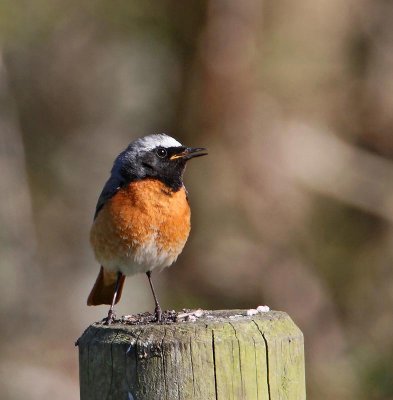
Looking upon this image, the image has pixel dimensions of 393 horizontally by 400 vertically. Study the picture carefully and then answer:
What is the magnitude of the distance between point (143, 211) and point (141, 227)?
0.11m

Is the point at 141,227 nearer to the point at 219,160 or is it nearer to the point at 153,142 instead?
the point at 153,142

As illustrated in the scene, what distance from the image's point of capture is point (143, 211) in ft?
19.8

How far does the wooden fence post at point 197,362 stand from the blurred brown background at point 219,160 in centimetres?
713

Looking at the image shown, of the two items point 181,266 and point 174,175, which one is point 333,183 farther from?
point 174,175

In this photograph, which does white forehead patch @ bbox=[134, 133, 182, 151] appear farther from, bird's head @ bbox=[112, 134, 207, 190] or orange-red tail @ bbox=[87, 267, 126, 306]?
orange-red tail @ bbox=[87, 267, 126, 306]

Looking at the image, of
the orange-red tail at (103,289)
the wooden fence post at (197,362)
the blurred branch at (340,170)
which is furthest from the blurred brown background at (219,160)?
the wooden fence post at (197,362)

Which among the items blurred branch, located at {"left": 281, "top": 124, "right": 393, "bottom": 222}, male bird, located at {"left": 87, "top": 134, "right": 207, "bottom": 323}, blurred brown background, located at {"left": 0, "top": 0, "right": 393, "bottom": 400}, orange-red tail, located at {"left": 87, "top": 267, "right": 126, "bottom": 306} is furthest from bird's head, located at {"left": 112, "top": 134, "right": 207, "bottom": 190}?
blurred branch, located at {"left": 281, "top": 124, "right": 393, "bottom": 222}

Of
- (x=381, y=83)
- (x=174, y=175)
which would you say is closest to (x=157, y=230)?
(x=174, y=175)

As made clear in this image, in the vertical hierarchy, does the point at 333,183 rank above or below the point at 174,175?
above

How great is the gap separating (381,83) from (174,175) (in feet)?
20.7

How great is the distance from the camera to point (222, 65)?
456 inches

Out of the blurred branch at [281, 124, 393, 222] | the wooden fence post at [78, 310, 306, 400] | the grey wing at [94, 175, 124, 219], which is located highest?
the blurred branch at [281, 124, 393, 222]

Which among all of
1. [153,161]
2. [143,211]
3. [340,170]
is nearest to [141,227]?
[143,211]

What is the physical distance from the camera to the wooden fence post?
3674mm
